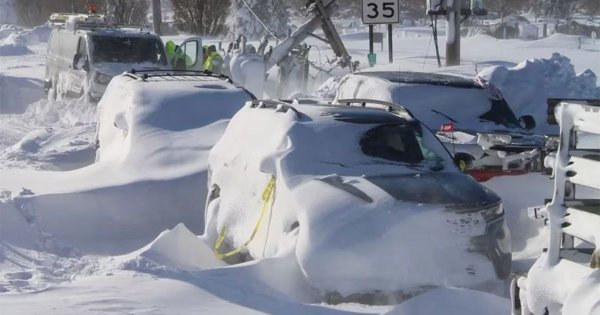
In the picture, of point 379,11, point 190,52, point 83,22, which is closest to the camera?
point 379,11

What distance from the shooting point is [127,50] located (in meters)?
20.1

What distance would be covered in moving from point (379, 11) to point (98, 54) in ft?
18.5

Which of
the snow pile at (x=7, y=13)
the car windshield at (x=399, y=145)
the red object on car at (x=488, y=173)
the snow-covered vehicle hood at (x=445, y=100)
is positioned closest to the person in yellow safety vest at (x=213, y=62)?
the snow-covered vehicle hood at (x=445, y=100)

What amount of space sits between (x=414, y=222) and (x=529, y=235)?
284 centimetres

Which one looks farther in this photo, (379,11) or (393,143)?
(379,11)

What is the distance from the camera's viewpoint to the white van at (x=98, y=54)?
19375mm

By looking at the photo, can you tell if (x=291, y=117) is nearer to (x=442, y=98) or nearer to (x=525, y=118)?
(x=442, y=98)

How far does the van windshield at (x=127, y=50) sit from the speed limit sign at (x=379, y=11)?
164 inches

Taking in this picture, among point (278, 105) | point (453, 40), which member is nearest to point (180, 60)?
point (453, 40)

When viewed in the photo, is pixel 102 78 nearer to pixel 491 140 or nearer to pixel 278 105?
pixel 491 140

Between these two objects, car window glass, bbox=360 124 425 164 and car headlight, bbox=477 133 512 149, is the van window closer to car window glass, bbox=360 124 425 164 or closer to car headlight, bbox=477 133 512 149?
car headlight, bbox=477 133 512 149

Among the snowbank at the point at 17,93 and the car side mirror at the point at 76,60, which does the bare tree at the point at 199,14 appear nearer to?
the snowbank at the point at 17,93

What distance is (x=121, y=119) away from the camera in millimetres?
11484

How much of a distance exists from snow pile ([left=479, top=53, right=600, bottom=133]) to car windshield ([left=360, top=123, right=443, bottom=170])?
449 inches
